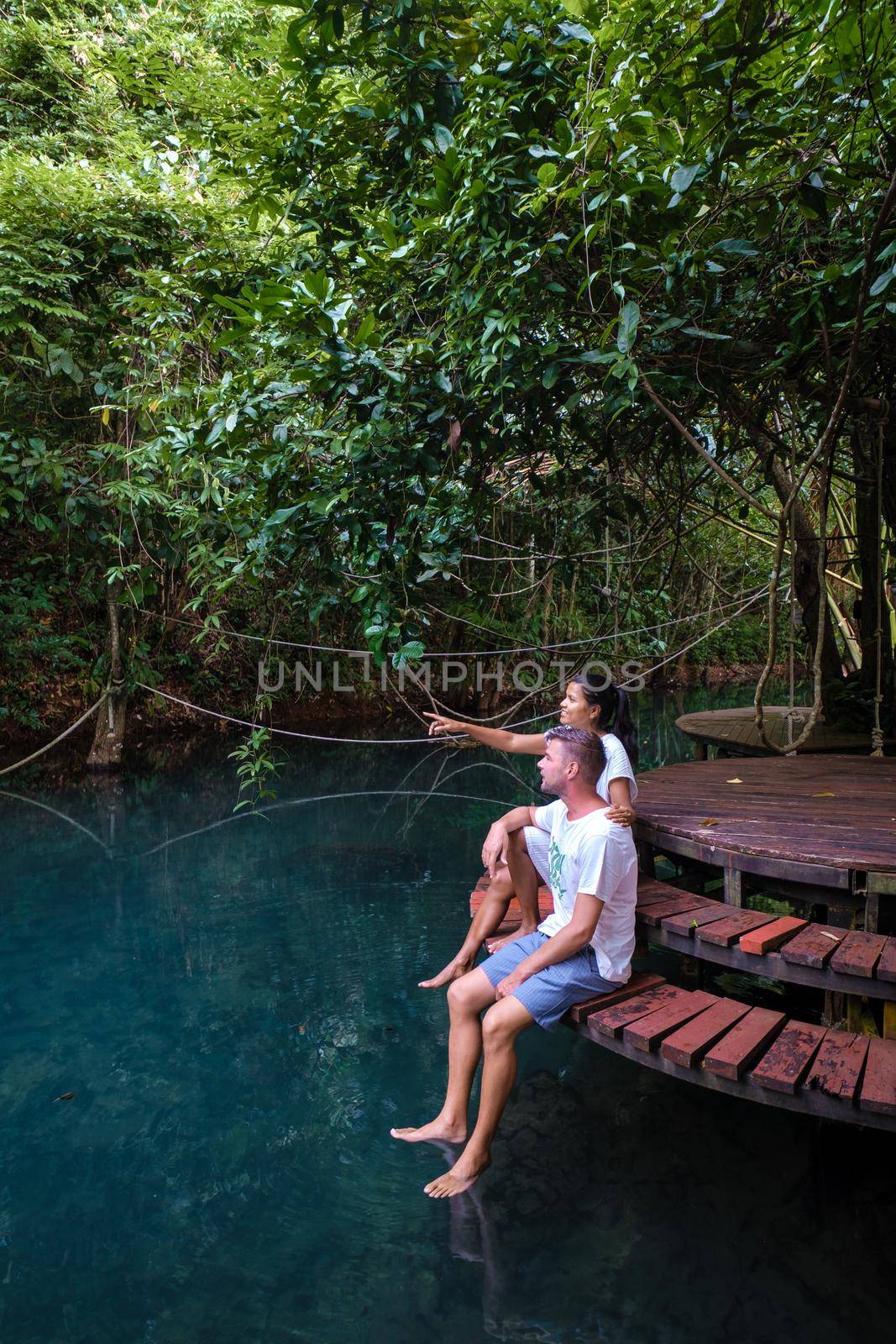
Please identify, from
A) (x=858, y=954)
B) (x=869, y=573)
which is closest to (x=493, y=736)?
A: (x=858, y=954)

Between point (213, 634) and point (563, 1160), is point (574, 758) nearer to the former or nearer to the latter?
point (563, 1160)

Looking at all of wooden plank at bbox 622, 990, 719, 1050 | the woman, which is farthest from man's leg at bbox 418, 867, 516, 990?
wooden plank at bbox 622, 990, 719, 1050

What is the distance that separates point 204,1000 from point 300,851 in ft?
7.28

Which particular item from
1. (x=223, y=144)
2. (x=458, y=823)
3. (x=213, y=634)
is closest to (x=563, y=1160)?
(x=458, y=823)

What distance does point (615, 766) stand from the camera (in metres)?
2.99

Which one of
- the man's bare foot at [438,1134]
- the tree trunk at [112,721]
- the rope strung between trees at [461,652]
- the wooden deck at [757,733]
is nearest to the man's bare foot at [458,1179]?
the man's bare foot at [438,1134]

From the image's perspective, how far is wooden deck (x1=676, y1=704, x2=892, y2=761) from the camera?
5.45 meters

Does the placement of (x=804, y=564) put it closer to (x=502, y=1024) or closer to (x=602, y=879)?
(x=602, y=879)

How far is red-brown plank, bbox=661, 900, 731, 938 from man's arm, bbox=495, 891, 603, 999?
35 cm

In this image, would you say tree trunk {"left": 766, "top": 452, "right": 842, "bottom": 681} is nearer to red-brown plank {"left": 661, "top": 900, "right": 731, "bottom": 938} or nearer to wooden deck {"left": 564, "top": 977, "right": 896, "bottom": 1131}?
red-brown plank {"left": 661, "top": 900, "right": 731, "bottom": 938}

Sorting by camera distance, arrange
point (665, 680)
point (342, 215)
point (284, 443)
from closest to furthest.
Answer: point (284, 443)
point (342, 215)
point (665, 680)

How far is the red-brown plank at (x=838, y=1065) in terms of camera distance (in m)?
1.94

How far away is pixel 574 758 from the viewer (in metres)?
2.56

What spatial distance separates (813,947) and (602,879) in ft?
1.94
